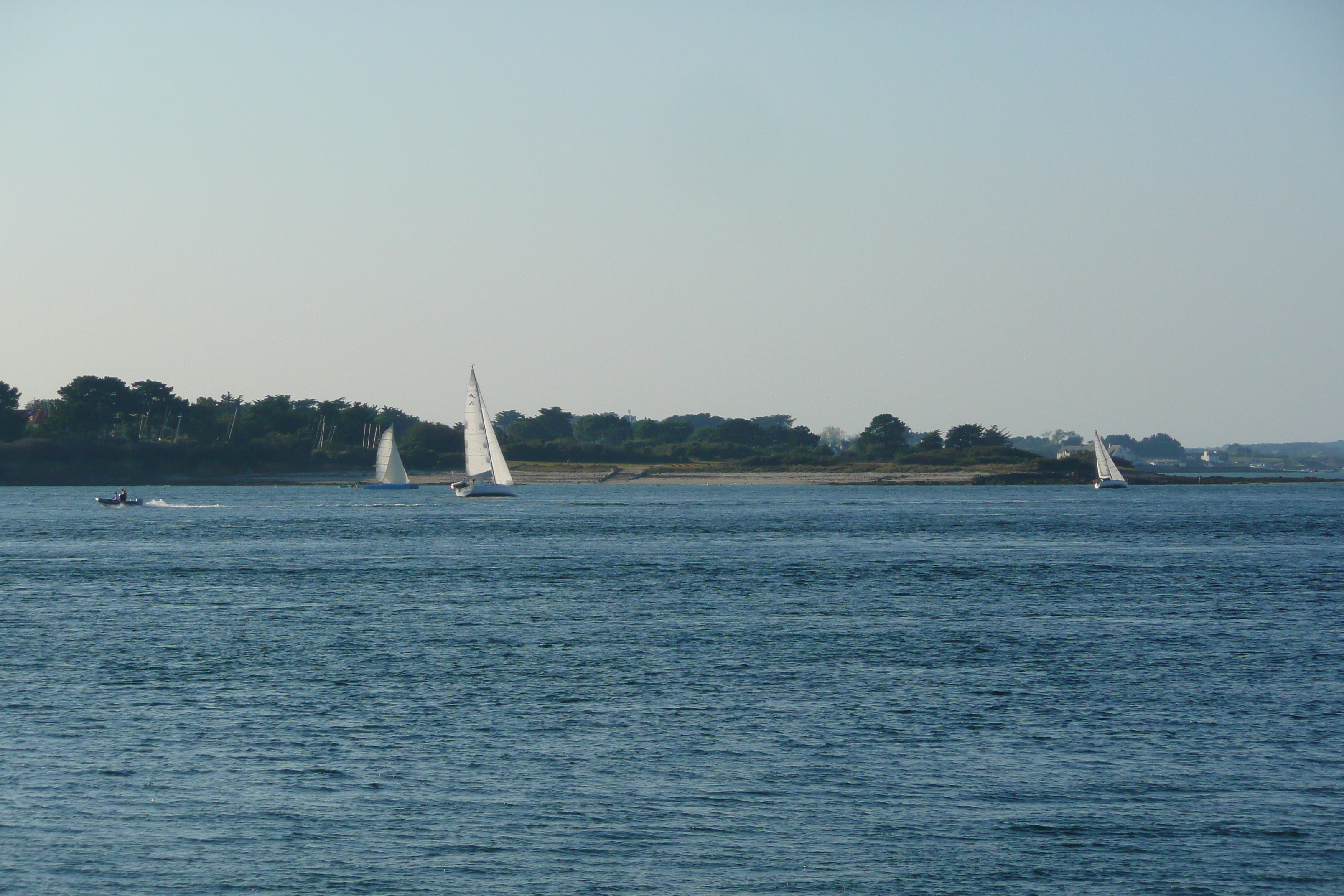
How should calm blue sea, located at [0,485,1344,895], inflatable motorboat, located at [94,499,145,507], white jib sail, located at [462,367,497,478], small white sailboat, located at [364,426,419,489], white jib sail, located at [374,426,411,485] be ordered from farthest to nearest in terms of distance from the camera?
white jib sail, located at [374,426,411,485]
small white sailboat, located at [364,426,419,489]
white jib sail, located at [462,367,497,478]
inflatable motorboat, located at [94,499,145,507]
calm blue sea, located at [0,485,1344,895]

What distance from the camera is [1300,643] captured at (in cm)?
4259

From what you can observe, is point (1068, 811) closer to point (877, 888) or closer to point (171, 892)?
point (877, 888)

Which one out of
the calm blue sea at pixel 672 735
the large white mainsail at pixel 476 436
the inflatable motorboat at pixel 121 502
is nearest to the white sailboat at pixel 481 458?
the large white mainsail at pixel 476 436

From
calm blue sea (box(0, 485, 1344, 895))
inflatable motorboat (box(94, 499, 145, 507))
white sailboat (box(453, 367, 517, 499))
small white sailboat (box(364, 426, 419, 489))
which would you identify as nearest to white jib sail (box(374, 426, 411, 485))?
small white sailboat (box(364, 426, 419, 489))

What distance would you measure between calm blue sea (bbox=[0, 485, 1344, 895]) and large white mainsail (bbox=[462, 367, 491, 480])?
302 ft

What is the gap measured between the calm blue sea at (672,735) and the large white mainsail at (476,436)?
92160 millimetres

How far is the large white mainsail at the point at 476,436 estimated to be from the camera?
160500 millimetres

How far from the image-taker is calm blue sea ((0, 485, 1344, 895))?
66.0 ft

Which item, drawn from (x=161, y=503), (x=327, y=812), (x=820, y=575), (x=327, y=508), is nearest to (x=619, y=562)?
(x=820, y=575)

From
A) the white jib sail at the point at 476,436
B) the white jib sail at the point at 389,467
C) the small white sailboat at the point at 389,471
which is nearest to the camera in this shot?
the white jib sail at the point at 476,436

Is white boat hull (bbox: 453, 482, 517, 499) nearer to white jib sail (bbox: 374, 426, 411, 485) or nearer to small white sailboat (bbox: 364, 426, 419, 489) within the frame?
white jib sail (bbox: 374, 426, 411, 485)

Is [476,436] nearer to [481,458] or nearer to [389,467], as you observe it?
[481,458]

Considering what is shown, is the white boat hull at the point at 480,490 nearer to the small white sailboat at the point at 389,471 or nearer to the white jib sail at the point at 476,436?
the white jib sail at the point at 476,436

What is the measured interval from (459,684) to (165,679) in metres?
8.51
